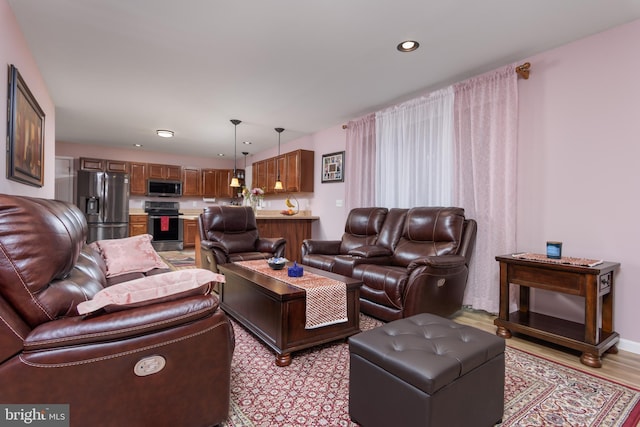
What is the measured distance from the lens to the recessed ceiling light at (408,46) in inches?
99.1

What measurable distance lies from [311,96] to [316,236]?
101 inches

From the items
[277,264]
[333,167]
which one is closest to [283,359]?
[277,264]

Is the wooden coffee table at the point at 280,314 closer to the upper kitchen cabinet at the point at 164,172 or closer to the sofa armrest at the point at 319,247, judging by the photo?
the sofa armrest at the point at 319,247

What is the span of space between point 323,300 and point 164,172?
6.52 m

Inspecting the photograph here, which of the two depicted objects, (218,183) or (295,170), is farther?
(218,183)

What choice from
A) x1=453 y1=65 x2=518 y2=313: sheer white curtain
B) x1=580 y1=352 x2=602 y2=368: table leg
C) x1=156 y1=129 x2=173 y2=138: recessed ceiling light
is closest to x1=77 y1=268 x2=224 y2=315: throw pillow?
x1=580 y1=352 x2=602 y2=368: table leg

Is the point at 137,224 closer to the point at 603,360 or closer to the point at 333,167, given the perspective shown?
the point at 333,167

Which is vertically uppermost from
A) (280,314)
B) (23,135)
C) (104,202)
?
(23,135)

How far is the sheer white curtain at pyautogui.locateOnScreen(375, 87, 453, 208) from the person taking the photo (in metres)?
3.40

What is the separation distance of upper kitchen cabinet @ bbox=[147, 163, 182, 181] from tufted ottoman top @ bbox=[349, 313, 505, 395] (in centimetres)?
712

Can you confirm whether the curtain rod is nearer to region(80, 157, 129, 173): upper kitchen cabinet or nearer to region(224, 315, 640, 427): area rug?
region(224, 315, 640, 427): area rug

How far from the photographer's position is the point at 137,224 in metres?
6.80

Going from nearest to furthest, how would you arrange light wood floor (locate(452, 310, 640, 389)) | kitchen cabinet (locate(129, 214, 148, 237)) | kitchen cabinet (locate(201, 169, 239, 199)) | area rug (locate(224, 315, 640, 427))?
1. area rug (locate(224, 315, 640, 427))
2. light wood floor (locate(452, 310, 640, 389))
3. kitchen cabinet (locate(129, 214, 148, 237))
4. kitchen cabinet (locate(201, 169, 239, 199))

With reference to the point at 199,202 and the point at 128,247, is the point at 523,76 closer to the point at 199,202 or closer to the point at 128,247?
the point at 128,247
